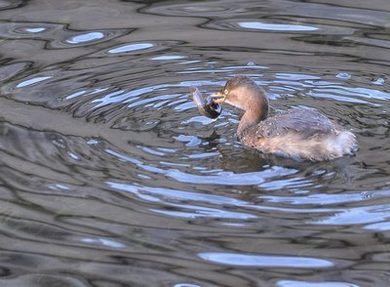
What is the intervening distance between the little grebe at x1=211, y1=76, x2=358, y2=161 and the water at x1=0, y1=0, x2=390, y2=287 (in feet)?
0.30

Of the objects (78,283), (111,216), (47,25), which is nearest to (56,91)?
(47,25)

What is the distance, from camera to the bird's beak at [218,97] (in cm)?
775

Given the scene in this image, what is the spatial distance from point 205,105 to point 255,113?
35 centimetres

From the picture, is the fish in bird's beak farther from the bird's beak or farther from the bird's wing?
the bird's wing

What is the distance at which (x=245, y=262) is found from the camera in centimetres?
549

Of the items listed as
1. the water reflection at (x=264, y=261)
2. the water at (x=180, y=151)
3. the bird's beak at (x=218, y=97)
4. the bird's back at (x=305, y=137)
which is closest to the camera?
the water reflection at (x=264, y=261)

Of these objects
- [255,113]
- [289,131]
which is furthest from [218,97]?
[289,131]

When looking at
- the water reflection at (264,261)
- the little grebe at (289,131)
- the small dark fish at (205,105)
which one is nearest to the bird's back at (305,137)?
the little grebe at (289,131)

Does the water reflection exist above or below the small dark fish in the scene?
below

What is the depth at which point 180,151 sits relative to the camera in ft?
22.9

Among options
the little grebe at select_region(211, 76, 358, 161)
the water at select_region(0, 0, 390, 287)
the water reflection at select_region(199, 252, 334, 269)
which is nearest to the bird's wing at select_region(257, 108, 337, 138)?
the little grebe at select_region(211, 76, 358, 161)

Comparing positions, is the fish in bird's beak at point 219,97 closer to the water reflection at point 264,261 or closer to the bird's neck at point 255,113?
the bird's neck at point 255,113

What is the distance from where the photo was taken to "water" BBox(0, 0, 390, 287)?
18.2ft

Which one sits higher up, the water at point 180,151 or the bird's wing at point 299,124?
the bird's wing at point 299,124
